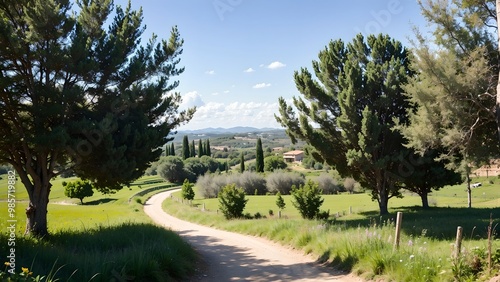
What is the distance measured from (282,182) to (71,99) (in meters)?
53.7

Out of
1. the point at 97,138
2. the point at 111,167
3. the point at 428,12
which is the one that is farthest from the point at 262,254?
the point at 428,12

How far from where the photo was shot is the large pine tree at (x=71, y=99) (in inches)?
418

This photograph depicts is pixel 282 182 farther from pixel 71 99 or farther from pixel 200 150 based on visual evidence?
pixel 71 99

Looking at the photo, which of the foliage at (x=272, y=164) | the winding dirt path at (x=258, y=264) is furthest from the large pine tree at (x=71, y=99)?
the foliage at (x=272, y=164)

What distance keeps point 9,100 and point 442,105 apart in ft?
47.7

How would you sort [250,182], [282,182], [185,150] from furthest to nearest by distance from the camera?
[185,150] < [250,182] < [282,182]

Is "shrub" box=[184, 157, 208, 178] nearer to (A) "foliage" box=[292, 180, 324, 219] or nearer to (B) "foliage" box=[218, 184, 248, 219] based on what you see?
(B) "foliage" box=[218, 184, 248, 219]

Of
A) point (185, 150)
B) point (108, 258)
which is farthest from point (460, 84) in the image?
point (185, 150)

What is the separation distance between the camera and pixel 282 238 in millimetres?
13289

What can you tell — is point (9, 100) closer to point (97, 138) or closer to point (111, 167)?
point (97, 138)

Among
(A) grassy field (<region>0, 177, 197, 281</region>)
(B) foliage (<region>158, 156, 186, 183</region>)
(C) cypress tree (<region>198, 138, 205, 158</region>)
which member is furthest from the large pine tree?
(C) cypress tree (<region>198, 138, 205, 158</region>)

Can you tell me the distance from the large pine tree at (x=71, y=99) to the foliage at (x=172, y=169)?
7116 cm

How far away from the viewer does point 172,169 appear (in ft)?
277

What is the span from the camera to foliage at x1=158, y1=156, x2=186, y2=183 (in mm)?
84438
